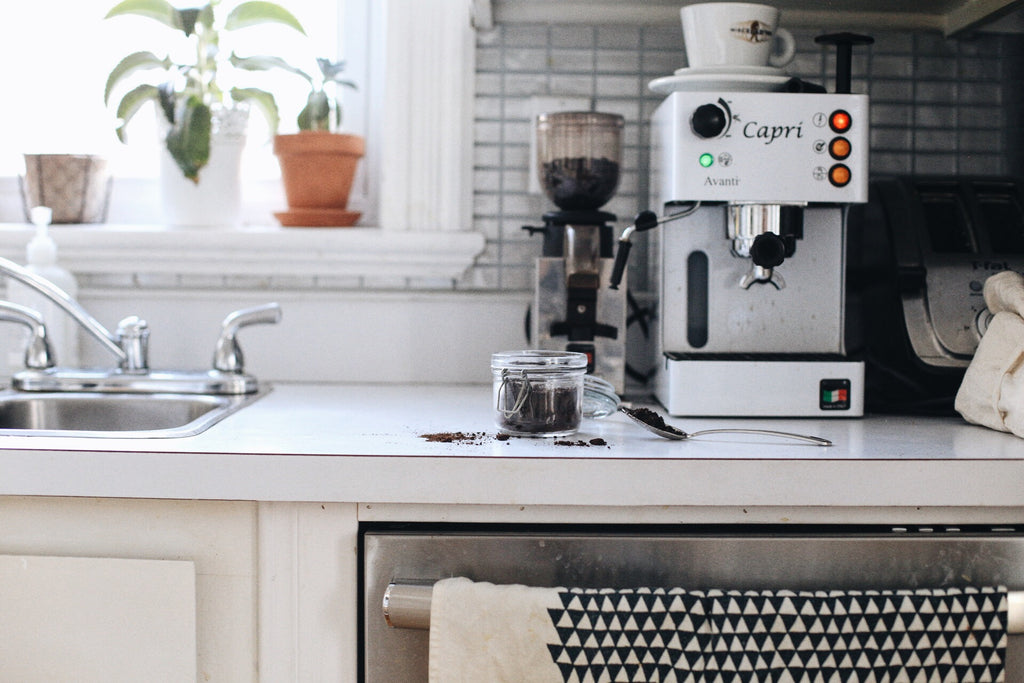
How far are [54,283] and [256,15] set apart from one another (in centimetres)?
58

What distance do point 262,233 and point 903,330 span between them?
3.32ft

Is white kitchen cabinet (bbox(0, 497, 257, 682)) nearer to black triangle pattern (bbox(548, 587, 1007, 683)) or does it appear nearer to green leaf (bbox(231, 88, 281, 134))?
black triangle pattern (bbox(548, 587, 1007, 683))

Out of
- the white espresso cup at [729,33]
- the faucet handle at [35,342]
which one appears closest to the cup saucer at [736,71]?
the white espresso cup at [729,33]

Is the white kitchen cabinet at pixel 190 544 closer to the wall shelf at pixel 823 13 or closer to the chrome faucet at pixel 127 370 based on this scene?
the chrome faucet at pixel 127 370

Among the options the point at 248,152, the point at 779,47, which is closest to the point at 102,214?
the point at 248,152

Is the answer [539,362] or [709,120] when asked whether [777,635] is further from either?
[709,120]

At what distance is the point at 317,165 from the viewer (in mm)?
1694

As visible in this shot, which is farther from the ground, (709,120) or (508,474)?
(709,120)

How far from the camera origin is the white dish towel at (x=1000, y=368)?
3.86 feet

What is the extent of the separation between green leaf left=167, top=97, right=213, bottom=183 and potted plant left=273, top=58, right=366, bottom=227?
125 millimetres

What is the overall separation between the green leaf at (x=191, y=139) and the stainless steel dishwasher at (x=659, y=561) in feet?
2.90

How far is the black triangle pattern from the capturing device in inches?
37.7

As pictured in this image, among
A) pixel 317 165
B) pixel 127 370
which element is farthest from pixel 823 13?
pixel 127 370

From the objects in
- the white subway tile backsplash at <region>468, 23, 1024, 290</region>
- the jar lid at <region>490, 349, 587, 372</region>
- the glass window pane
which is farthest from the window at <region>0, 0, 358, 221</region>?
the jar lid at <region>490, 349, 587, 372</region>
